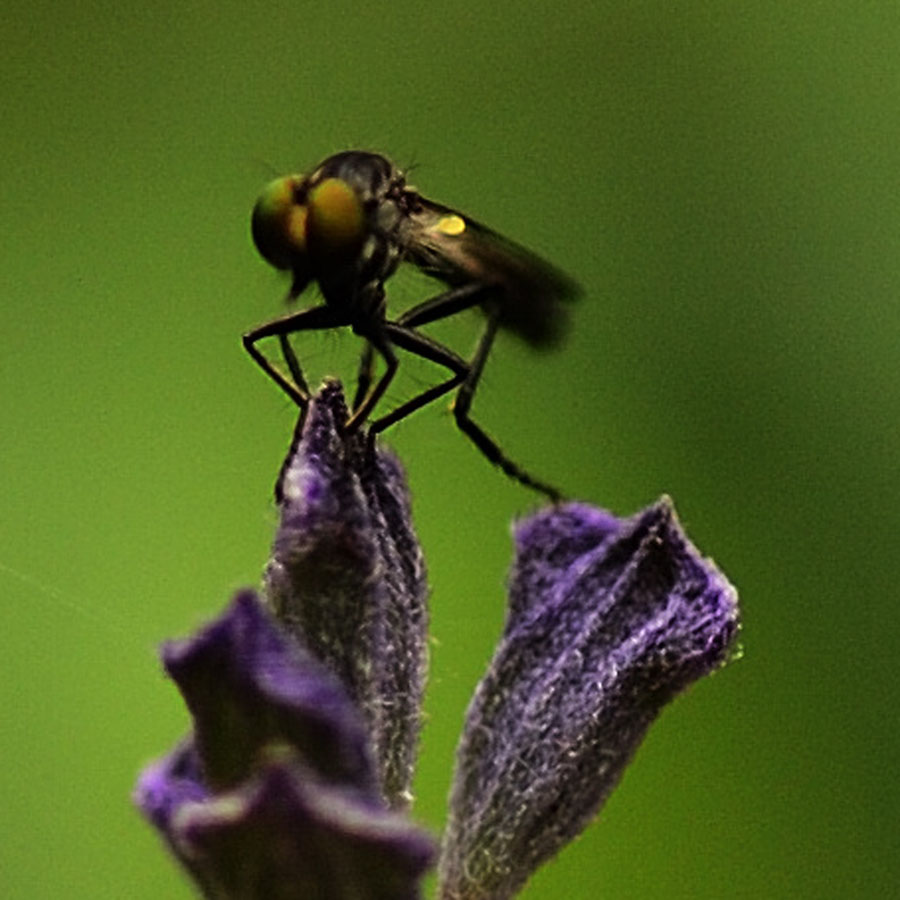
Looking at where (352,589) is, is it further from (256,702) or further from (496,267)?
(496,267)

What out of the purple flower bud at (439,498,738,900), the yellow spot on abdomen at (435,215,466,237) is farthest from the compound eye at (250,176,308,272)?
the purple flower bud at (439,498,738,900)

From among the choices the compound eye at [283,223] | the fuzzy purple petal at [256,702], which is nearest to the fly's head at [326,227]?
the compound eye at [283,223]

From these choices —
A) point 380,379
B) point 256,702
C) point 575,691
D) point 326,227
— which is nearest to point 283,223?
point 326,227

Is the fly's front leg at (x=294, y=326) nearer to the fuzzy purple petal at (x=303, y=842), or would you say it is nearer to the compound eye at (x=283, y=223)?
the compound eye at (x=283, y=223)

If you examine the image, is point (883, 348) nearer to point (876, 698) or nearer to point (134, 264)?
point (876, 698)

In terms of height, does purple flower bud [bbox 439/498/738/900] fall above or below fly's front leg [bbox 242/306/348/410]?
below

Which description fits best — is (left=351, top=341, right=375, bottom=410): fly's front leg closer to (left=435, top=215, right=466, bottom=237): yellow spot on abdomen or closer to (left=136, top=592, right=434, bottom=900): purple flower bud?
(left=435, top=215, right=466, bottom=237): yellow spot on abdomen

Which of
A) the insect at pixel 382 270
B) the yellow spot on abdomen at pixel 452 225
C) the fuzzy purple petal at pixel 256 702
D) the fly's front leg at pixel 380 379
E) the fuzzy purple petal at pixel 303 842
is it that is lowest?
the fuzzy purple petal at pixel 303 842
